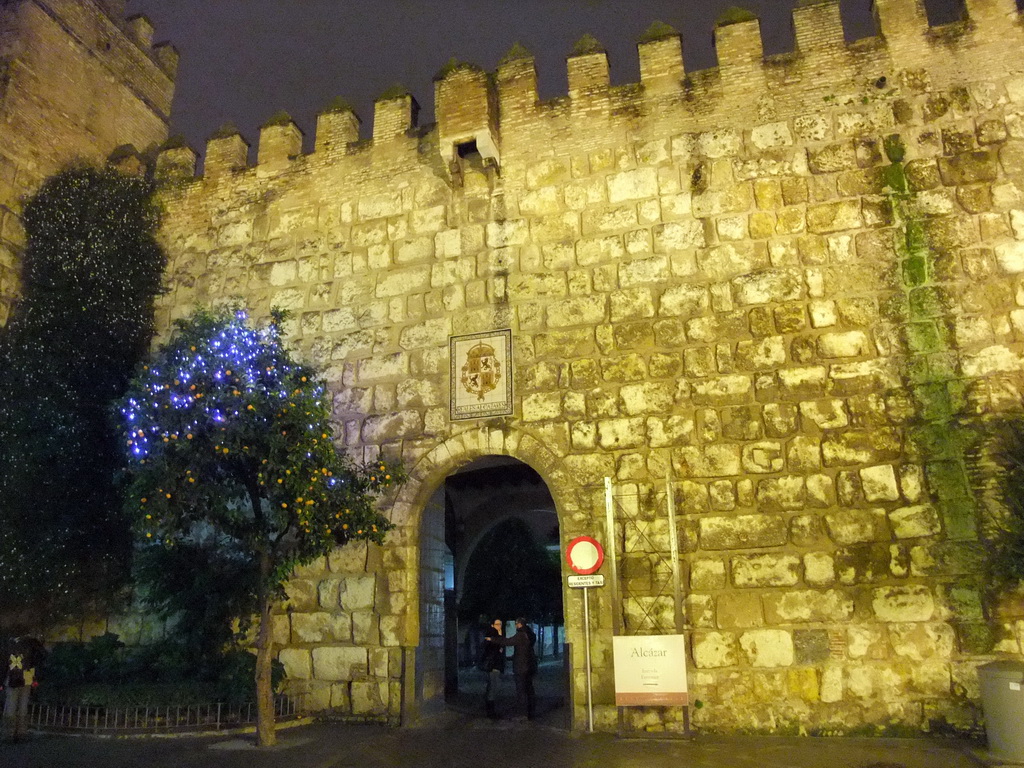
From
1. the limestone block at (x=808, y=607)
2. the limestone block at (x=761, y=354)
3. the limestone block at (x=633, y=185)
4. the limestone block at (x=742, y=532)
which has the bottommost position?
the limestone block at (x=808, y=607)

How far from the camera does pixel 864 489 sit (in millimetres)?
6484

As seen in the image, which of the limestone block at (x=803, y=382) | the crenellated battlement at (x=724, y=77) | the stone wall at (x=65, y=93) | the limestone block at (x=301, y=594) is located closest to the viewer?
the limestone block at (x=803, y=382)

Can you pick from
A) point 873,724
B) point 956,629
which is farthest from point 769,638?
point 956,629

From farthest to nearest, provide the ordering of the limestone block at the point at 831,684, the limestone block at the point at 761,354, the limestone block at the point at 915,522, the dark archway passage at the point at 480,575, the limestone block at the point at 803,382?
the dark archway passage at the point at 480,575
the limestone block at the point at 761,354
the limestone block at the point at 803,382
the limestone block at the point at 915,522
the limestone block at the point at 831,684

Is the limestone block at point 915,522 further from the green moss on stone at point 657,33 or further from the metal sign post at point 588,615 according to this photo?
the green moss on stone at point 657,33

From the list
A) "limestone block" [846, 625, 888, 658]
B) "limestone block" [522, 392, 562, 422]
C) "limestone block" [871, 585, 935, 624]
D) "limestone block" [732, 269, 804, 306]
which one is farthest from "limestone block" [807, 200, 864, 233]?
"limestone block" [846, 625, 888, 658]

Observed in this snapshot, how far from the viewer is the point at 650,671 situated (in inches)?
243

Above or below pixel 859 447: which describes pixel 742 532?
below

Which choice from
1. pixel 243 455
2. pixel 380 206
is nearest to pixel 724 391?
pixel 243 455

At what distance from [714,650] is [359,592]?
3622mm

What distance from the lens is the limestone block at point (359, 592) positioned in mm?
7582

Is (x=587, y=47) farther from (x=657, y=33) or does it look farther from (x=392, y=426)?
(x=392, y=426)

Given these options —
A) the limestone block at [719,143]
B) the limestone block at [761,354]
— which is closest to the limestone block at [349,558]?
the limestone block at [761,354]

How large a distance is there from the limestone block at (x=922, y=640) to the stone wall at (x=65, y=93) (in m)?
10.1
